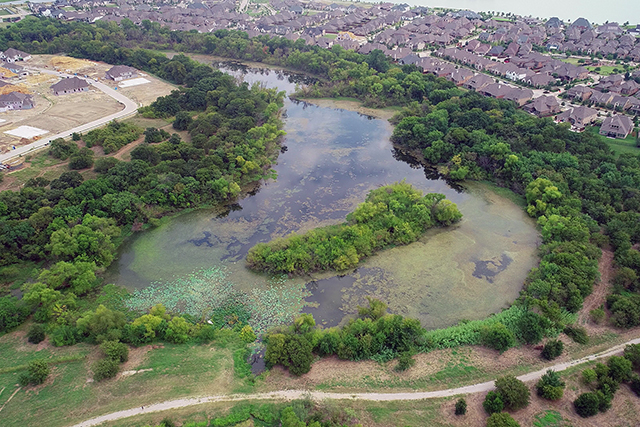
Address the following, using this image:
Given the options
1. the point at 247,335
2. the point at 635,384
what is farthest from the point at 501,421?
the point at 247,335

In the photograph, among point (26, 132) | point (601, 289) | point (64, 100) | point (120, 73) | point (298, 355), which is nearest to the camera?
point (298, 355)

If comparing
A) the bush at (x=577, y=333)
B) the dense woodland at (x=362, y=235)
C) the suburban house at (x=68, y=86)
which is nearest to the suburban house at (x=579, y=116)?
the dense woodland at (x=362, y=235)

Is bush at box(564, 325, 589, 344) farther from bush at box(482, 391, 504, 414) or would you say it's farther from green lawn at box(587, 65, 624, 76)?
green lawn at box(587, 65, 624, 76)

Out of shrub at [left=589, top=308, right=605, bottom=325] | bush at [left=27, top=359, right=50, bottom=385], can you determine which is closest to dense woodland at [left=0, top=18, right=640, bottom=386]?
shrub at [left=589, top=308, right=605, bottom=325]

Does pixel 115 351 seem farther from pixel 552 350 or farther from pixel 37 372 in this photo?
pixel 552 350

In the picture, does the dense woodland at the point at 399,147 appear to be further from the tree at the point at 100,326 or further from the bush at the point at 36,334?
the bush at the point at 36,334

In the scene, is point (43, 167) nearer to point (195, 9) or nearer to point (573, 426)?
point (573, 426)
